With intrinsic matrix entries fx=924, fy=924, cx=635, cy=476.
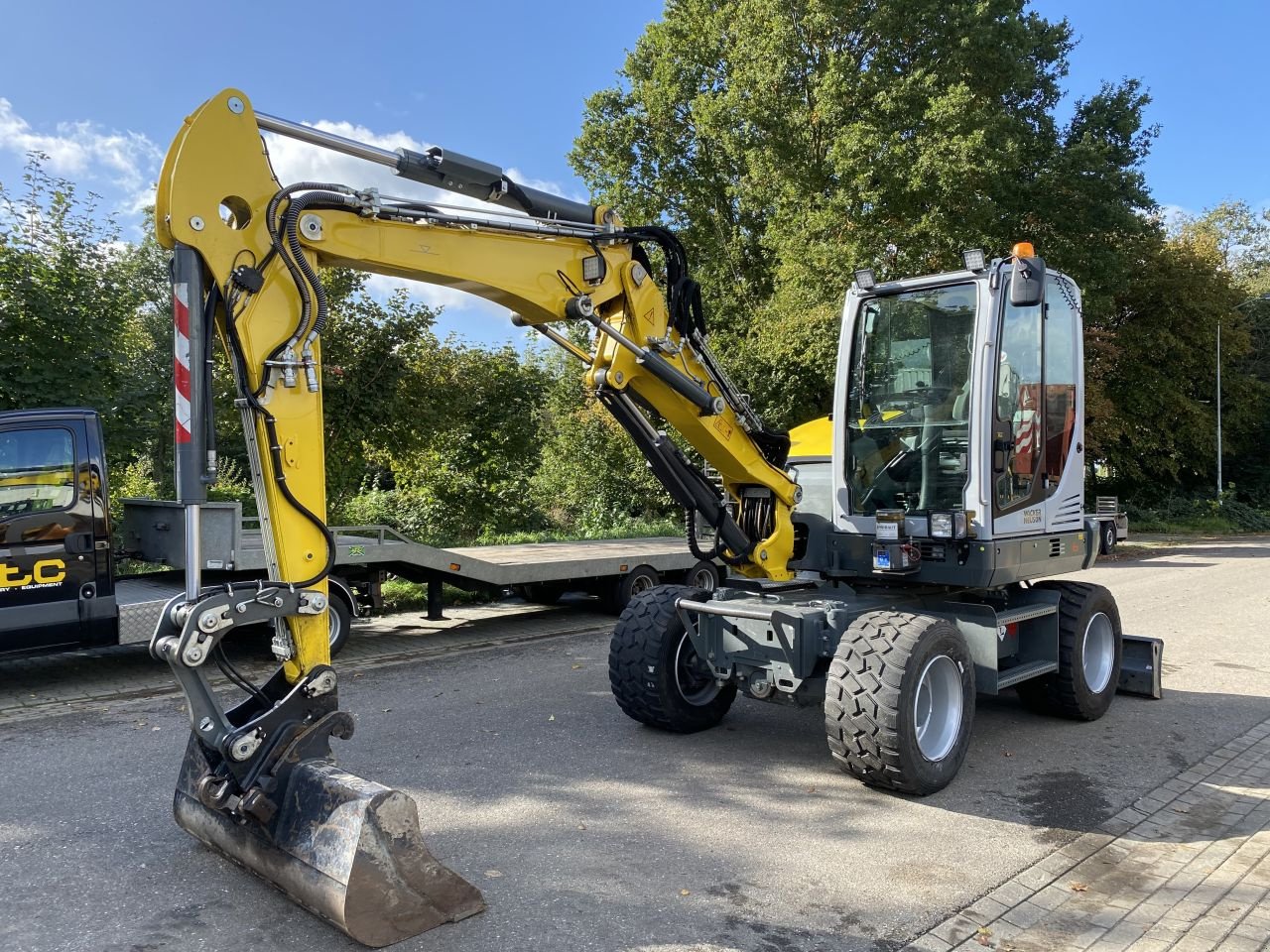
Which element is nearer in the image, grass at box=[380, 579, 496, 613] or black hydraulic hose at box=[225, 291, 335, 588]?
black hydraulic hose at box=[225, 291, 335, 588]

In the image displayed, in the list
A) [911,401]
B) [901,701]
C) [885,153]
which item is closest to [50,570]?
[901,701]

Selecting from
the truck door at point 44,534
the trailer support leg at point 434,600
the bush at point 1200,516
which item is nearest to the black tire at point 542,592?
the trailer support leg at point 434,600

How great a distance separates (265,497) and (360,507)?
15111 mm

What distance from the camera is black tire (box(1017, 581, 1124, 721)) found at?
20.6 ft

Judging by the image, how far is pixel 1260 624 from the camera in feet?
34.8

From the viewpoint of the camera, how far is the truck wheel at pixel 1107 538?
6874 mm

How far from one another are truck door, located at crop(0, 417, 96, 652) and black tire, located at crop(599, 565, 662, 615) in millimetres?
5387

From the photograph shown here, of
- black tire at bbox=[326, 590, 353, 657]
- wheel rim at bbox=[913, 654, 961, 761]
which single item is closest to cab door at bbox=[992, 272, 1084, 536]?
wheel rim at bbox=[913, 654, 961, 761]

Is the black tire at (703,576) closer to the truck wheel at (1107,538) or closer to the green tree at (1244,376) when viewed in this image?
the truck wheel at (1107,538)

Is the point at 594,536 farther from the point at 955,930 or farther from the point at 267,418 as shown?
the point at 955,930

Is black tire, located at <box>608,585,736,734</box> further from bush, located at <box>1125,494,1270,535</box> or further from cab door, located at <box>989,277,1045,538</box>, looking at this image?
bush, located at <box>1125,494,1270,535</box>

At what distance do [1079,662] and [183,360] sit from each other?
575cm

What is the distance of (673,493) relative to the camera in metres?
6.25

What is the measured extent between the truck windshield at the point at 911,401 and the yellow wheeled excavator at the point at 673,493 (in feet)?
0.05
